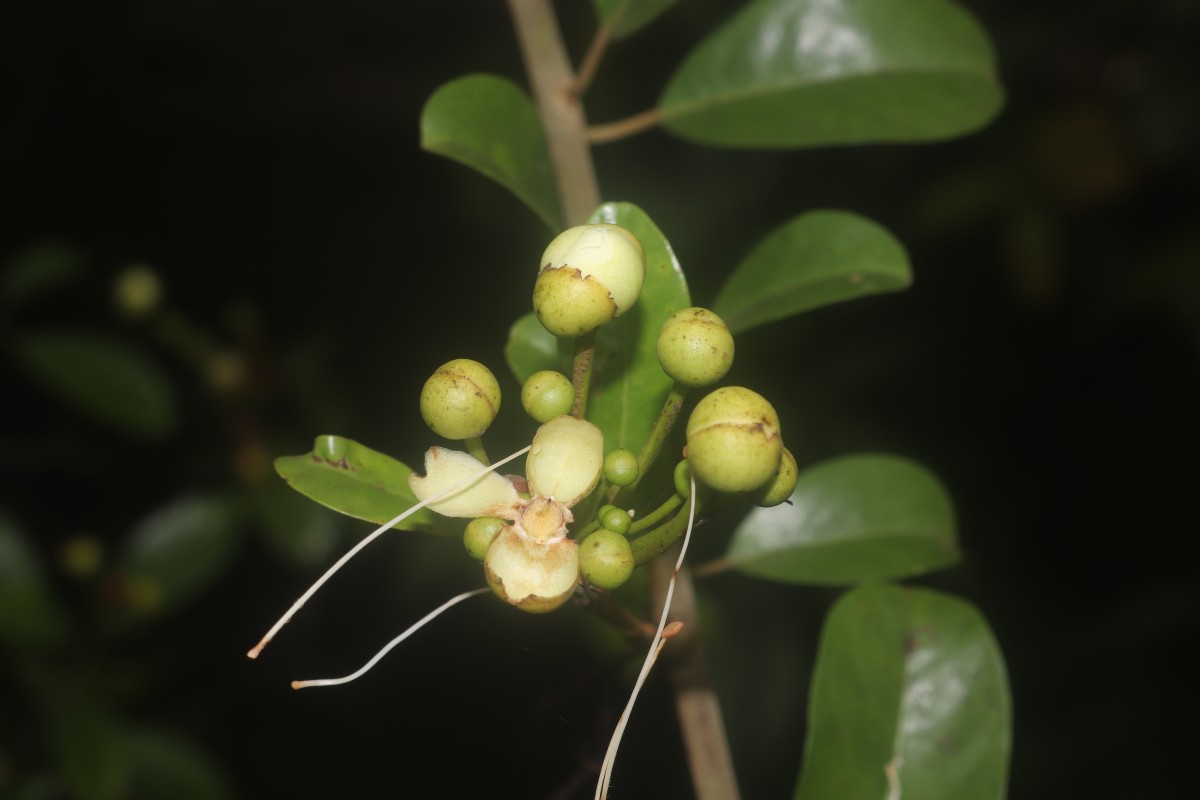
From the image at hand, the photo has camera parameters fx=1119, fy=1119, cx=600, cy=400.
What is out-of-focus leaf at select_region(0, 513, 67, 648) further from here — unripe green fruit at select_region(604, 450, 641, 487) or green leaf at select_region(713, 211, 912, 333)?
unripe green fruit at select_region(604, 450, 641, 487)

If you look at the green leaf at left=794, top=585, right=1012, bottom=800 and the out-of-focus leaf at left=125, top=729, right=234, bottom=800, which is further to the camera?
the out-of-focus leaf at left=125, top=729, right=234, bottom=800

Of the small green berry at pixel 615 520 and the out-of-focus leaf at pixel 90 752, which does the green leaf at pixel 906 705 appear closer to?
the small green berry at pixel 615 520

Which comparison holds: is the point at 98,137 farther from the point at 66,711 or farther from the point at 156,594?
the point at 66,711

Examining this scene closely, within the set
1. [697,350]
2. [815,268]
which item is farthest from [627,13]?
[697,350]

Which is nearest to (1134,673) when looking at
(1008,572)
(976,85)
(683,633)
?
(1008,572)

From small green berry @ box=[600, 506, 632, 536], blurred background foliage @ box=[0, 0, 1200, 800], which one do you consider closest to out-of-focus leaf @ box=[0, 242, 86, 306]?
blurred background foliage @ box=[0, 0, 1200, 800]
